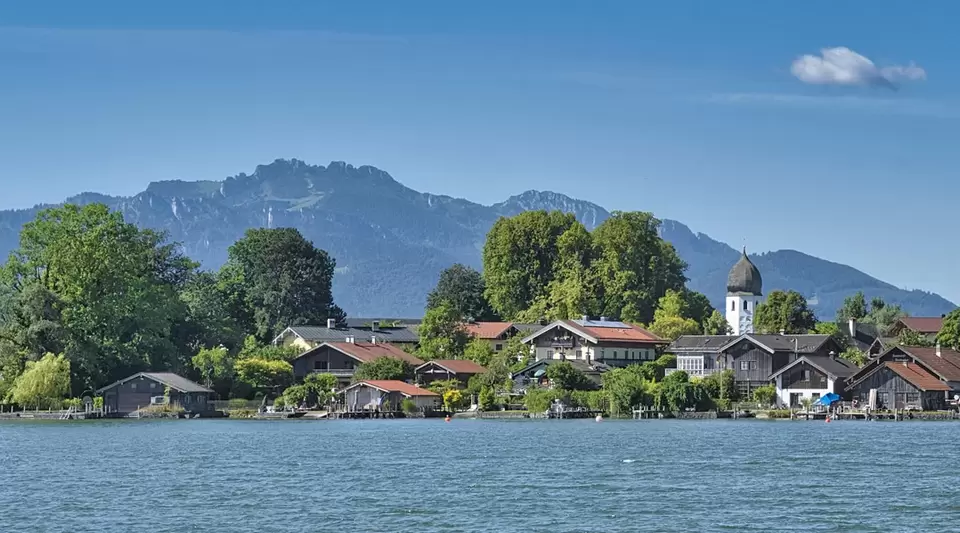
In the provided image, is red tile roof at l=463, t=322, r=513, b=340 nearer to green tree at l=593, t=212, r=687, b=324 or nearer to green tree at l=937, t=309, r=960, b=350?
green tree at l=593, t=212, r=687, b=324

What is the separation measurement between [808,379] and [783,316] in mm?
20296

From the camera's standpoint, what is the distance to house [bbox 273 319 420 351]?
323ft

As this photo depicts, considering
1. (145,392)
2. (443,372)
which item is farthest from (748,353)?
(145,392)

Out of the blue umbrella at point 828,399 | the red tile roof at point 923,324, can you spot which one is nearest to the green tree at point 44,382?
the blue umbrella at point 828,399

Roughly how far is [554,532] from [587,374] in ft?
188

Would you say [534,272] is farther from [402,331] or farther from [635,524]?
[635,524]

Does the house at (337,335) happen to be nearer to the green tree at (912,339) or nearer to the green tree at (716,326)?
the green tree at (716,326)

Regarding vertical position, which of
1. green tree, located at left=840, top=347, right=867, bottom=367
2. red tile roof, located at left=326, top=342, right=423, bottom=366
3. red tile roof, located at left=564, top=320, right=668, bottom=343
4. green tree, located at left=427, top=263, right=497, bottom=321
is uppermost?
green tree, located at left=427, top=263, right=497, bottom=321

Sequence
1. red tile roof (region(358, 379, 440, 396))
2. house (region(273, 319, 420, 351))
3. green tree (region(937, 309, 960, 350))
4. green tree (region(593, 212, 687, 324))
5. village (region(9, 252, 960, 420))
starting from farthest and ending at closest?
green tree (region(593, 212, 687, 324)) → house (region(273, 319, 420, 351)) → green tree (region(937, 309, 960, 350)) → red tile roof (region(358, 379, 440, 396)) → village (region(9, 252, 960, 420))

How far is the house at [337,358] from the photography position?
91.4 meters

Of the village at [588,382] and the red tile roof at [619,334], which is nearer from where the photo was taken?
the village at [588,382]

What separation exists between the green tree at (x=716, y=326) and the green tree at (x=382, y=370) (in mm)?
22627

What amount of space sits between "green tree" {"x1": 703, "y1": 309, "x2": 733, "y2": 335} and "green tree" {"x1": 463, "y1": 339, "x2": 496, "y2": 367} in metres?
15.3

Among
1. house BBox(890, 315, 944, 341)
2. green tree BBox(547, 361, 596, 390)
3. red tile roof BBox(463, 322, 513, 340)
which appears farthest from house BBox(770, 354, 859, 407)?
house BBox(890, 315, 944, 341)
